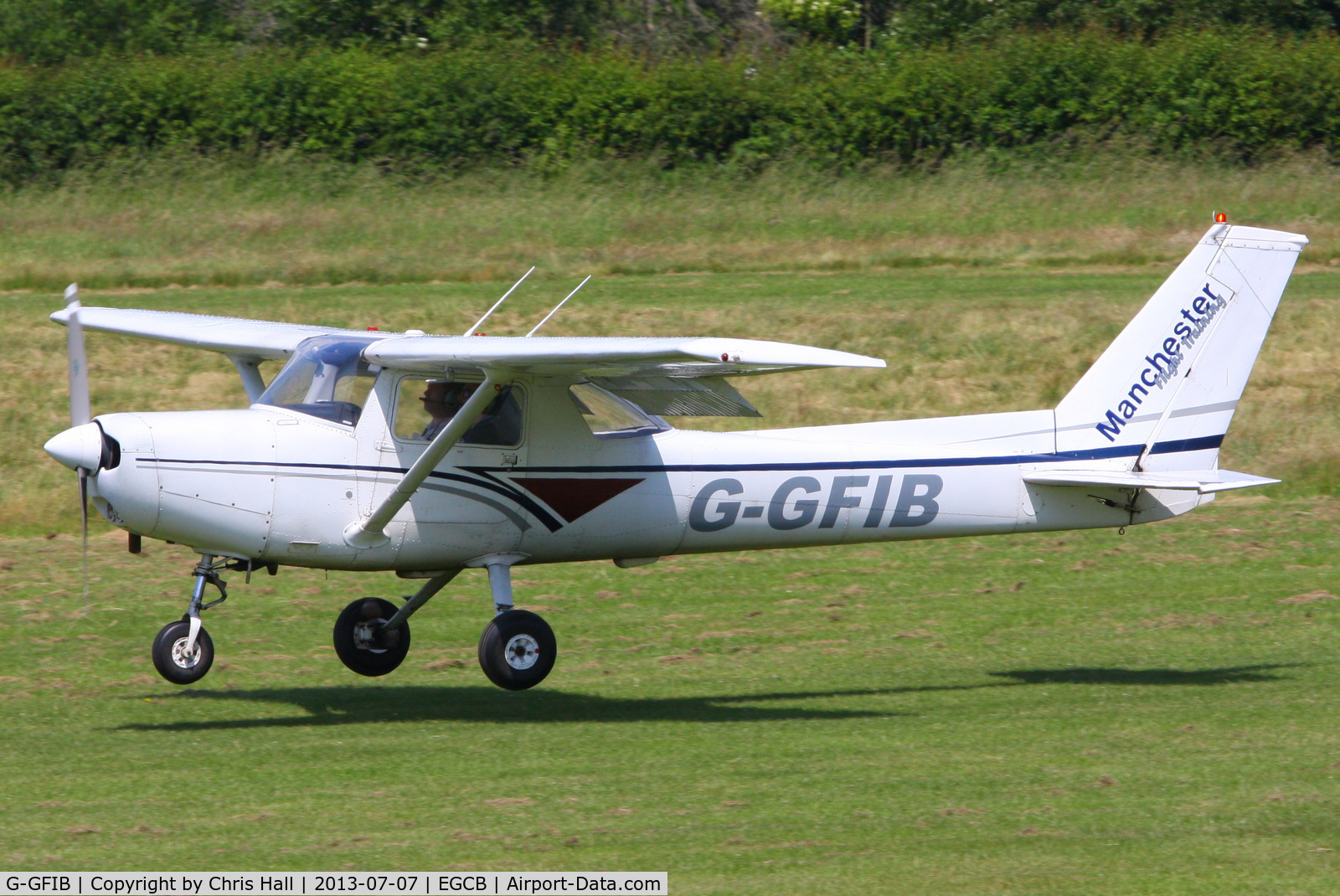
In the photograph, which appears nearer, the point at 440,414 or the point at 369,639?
the point at 440,414

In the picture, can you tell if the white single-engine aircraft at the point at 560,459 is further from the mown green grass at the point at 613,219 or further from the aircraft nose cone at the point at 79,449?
the mown green grass at the point at 613,219

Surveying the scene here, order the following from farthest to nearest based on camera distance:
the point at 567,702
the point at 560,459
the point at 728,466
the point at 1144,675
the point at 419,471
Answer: the point at 1144,675 → the point at 567,702 → the point at 728,466 → the point at 560,459 → the point at 419,471

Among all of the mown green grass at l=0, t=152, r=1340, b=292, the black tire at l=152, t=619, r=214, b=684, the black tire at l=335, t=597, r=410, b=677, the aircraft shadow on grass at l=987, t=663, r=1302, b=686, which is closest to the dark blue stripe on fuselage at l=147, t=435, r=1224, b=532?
the black tire at l=152, t=619, r=214, b=684

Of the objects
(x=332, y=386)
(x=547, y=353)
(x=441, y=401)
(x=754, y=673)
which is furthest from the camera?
(x=754, y=673)

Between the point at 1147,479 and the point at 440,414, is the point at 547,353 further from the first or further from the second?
the point at 1147,479

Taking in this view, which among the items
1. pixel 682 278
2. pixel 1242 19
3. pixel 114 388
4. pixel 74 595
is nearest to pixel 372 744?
pixel 74 595

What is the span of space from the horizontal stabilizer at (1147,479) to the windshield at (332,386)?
4610 millimetres

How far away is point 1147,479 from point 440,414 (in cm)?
481

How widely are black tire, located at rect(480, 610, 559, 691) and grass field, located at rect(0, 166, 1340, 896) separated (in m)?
0.36

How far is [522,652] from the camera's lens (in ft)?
33.9

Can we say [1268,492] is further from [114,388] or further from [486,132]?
[486,132]

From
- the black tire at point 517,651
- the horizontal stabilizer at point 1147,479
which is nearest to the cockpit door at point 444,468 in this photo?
the black tire at point 517,651
